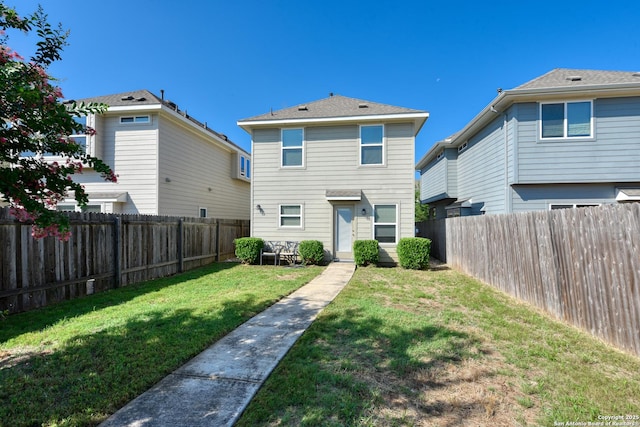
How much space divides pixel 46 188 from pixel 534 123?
40.7ft

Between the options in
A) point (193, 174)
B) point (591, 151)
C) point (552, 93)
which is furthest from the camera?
point (193, 174)

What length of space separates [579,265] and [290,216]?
9.05 meters

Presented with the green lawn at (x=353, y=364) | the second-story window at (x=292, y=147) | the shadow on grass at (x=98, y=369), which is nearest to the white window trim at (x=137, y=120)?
the second-story window at (x=292, y=147)

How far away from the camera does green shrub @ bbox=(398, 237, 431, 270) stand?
32.7 ft

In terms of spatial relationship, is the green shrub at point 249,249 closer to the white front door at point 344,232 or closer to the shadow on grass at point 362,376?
the white front door at point 344,232

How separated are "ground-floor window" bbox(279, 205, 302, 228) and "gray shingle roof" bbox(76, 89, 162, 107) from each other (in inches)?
266

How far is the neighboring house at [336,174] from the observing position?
11.0m

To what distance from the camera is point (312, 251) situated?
10.7 meters

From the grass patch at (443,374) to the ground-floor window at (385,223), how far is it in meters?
5.76

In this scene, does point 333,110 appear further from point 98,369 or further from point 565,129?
point 98,369

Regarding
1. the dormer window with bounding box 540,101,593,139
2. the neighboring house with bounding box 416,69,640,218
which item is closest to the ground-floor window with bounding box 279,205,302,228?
the neighboring house with bounding box 416,69,640,218

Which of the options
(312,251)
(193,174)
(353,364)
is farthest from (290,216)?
(353,364)

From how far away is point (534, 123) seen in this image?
31.4 feet

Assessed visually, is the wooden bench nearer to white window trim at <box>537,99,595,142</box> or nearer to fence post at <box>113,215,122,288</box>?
fence post at <box>113,215,122,288</box>
